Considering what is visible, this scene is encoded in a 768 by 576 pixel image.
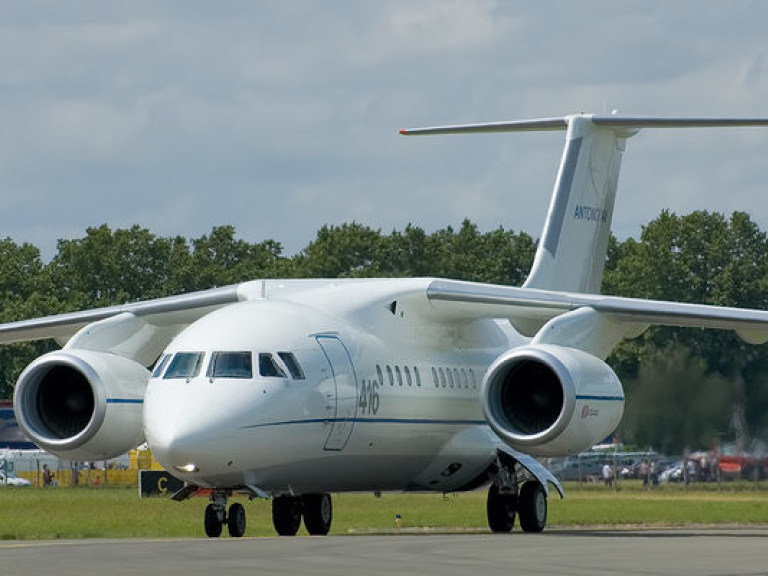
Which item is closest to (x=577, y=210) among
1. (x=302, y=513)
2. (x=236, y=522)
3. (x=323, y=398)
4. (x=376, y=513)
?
(x=376, y=513)

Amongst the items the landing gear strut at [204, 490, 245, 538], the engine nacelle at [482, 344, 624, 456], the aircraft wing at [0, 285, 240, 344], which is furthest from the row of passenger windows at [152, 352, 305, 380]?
the aircraft wing at [0, 285, 240, 344]

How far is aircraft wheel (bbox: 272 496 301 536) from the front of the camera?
89.4 ft

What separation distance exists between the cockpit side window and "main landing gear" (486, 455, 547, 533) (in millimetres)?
5990

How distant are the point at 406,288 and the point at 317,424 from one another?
3.34 meters

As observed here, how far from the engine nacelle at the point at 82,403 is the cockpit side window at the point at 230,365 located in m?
2.75

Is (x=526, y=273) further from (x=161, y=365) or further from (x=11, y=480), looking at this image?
(x=161, y=365)

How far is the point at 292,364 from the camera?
24.0m

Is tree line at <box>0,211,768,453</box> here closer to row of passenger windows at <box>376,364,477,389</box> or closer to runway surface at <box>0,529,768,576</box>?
row of passenger windows at <box>376,364,477,389</box>

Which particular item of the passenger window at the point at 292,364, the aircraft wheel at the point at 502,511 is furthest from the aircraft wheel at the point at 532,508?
the passenger window at the point at 292,364

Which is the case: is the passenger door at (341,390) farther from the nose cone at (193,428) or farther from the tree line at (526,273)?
the tree line at (526,273)

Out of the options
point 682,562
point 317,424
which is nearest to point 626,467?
point 317,424

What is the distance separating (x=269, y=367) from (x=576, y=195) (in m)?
10.2

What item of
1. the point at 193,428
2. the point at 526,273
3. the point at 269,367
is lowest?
the point at 193,428

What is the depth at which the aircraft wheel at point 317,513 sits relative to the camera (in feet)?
90.4
